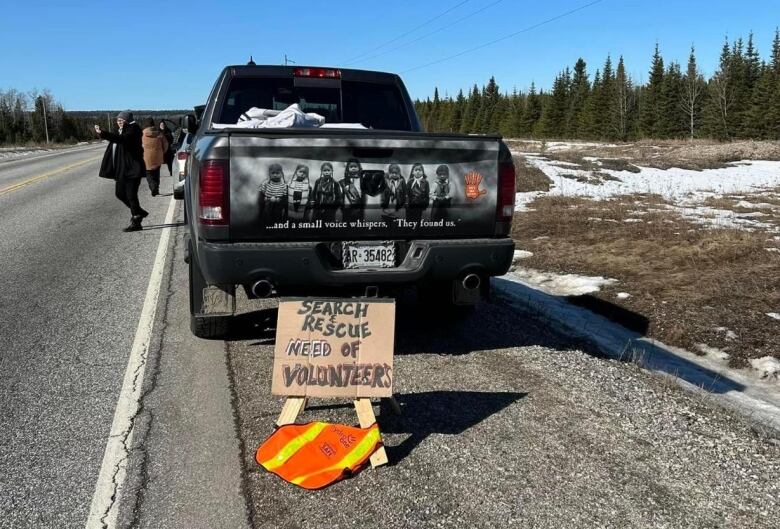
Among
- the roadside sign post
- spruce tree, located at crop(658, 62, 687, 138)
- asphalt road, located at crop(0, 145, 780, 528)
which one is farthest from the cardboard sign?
spruce tree, located at crop(658, 62, 687, 138)

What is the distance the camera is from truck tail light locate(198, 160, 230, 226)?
159 inches

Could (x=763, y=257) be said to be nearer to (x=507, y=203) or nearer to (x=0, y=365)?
(x=507, y=203)

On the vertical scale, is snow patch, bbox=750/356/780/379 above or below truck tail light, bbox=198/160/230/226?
below

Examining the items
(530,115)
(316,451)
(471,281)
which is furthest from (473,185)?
(530,115)

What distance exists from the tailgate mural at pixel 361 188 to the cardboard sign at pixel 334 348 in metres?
0.72

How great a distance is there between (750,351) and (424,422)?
405cm

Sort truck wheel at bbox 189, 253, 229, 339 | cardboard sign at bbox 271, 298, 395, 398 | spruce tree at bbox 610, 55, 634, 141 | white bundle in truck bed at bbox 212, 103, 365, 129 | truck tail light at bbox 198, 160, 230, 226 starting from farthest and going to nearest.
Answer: spruce tree at bbox 610, 55, 634, 141 → white bundle in truck bed at bbox 212, 103, 365, 129 → truck wheel at bbox 189, 253, 229, 339 → truck tail light at bbox 198, 160, 230, 226 → cardboard sign at bbox 271, 298, 395, 398

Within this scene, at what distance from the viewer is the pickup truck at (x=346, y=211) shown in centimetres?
411

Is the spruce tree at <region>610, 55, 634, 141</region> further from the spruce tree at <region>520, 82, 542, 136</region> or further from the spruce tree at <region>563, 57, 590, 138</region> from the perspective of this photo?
the spruce tree at <region>520, 82, 542, 136</region>

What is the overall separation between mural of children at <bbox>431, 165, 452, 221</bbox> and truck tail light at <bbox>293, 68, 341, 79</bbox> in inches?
86.7

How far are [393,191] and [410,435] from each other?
1.57 meters

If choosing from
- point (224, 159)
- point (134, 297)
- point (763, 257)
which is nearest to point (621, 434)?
point (224, 159)

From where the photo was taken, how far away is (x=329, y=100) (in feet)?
20.3

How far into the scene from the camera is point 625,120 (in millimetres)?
82875
